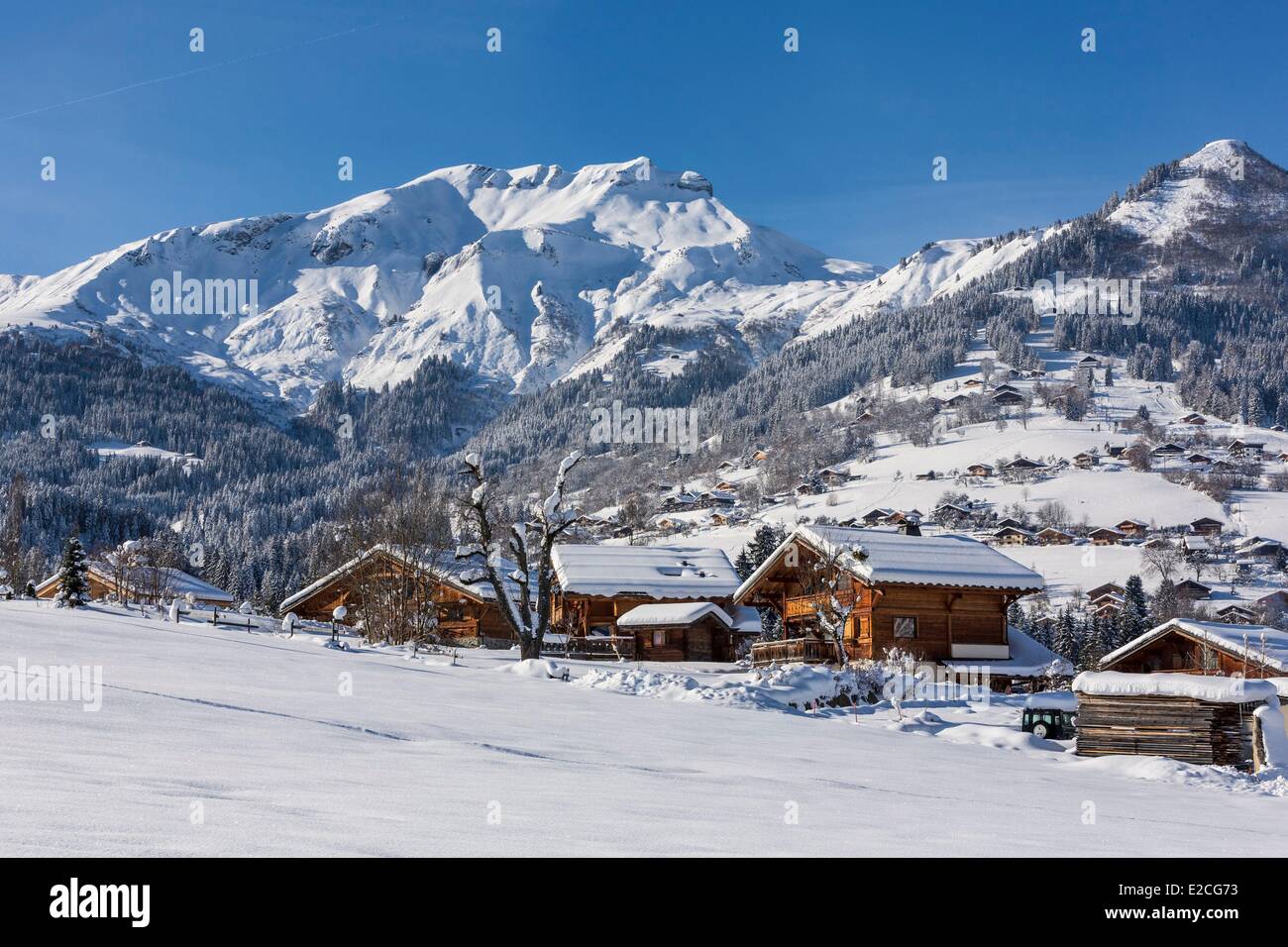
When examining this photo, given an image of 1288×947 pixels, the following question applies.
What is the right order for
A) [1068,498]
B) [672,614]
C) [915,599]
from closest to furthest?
[915,599]
[672,614]
[1068,498]

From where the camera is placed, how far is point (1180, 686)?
25.3 metres

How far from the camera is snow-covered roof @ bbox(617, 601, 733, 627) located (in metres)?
50.0

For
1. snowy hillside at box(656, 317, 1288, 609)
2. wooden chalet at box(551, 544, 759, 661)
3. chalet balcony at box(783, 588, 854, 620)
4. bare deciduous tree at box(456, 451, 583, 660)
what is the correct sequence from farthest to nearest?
snowy hillside at box(656, 317, 1288, 609)
wooden chalet at box(551, 544, 759, 661)
chalet balcony at box(783, 588, 854, 620)
bare deciduous tree at box(456, 451, 583, 660)

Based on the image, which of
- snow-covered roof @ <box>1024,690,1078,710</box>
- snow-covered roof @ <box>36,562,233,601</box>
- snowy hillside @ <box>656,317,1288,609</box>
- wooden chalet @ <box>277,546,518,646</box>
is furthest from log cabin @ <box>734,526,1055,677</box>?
snowy hillside @ <box>656,317,1288,609</box>

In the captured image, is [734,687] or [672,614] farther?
[672,614]

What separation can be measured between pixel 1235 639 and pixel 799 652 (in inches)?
623

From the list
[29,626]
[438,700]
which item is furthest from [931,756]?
[29,626]

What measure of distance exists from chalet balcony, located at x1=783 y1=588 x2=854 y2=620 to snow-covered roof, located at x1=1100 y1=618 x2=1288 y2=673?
1080cm

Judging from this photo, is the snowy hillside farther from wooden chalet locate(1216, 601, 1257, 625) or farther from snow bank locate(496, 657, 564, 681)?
snow bank locate(496, 657, 564, 681)

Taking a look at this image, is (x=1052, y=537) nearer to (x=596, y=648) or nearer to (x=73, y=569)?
(x=596, y=648)

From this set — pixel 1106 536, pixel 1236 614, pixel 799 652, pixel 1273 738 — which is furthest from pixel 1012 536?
pixel 1273 738

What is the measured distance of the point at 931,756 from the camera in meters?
18.4

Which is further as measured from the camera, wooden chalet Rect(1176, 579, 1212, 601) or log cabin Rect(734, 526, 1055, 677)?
wooden chalet Rect(1176, 579, 1212, 601)
